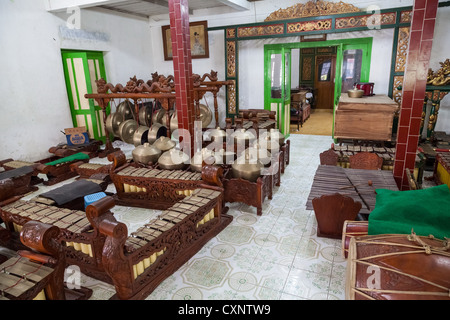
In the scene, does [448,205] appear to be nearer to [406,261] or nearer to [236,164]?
[406,261]

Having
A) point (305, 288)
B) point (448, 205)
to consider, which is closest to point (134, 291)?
point (305, 288)

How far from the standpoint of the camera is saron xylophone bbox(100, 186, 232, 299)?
1.90m

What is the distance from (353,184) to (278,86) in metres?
4.45

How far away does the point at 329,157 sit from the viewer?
3.79m

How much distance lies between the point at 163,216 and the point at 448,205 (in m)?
2.07

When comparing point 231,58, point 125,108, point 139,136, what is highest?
point 231,58

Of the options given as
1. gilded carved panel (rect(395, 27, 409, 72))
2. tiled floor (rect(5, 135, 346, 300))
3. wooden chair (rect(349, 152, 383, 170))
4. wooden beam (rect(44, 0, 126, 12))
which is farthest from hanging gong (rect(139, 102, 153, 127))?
gilded carved panel (rect(395, 27, 409, 72))

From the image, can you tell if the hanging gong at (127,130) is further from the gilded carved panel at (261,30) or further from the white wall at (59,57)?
the gilded carved panel at (261,30)

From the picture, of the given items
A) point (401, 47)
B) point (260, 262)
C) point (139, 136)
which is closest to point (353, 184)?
point (260, 262)

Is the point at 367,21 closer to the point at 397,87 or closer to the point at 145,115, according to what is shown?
the point at 397,87

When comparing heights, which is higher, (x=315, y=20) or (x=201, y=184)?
(x=315, y=20)

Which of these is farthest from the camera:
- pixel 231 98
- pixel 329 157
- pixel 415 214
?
pixel 231 98

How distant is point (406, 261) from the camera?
1522 mm

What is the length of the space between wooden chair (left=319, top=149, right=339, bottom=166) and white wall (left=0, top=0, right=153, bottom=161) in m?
4.84
